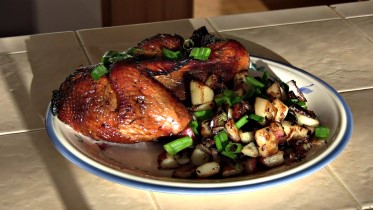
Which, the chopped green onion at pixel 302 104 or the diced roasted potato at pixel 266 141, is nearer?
the diced roasted potato at pixel 266 141

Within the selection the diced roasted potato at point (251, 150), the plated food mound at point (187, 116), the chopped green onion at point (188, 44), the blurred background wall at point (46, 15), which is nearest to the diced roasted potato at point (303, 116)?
the plated food mound at point (187, 116)

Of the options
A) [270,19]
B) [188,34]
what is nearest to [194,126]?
[188,34]

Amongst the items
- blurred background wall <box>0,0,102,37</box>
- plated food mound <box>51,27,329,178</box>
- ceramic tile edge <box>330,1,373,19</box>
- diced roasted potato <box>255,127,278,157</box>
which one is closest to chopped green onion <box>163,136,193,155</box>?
plated food mound <box>51,27,329,178</box>

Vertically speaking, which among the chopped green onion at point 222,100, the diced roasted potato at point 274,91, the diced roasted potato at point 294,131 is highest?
the diced roasted potato at point 274,91

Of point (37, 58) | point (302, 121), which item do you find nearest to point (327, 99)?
point (302, 121)

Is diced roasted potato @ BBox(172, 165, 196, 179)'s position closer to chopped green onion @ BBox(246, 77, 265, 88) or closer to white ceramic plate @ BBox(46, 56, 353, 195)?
white ceramic plate @ BBox(46, 56, 353, 195)

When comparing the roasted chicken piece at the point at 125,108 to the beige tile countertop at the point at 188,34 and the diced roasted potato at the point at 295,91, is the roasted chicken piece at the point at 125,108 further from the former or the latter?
the diced roasted potato at the point at 295,91
